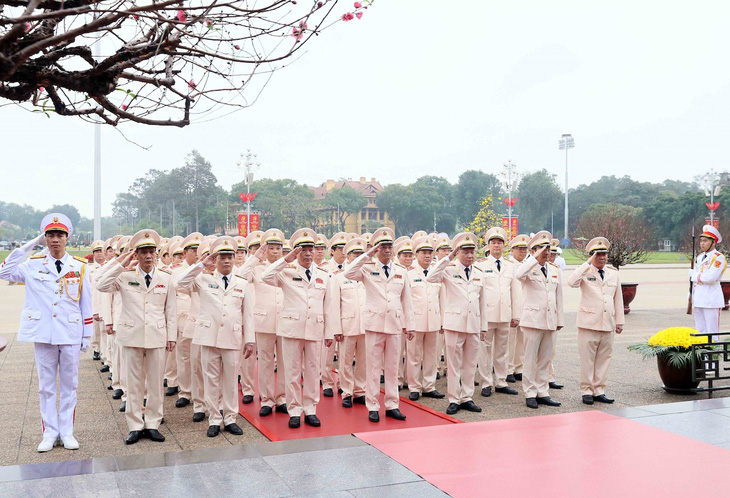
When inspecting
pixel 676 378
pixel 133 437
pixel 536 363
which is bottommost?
pixel 133 437

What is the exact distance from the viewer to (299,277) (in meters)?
6.62

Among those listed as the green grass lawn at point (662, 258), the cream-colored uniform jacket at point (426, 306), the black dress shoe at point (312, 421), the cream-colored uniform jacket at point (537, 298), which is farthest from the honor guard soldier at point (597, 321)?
the green grass lawn at point (662, 258)

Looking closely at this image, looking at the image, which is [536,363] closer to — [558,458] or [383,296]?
[383,296]

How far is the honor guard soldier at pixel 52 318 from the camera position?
18.3ft

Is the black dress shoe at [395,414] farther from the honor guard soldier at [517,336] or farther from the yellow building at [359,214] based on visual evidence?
the yellow building at [359,214]

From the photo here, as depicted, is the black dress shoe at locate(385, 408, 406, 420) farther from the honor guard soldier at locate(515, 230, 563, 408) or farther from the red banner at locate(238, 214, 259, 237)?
the red banner at locate(238, 214, 259, 237)

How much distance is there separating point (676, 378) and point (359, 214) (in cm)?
6198

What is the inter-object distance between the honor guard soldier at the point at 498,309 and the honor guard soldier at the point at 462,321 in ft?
2.97

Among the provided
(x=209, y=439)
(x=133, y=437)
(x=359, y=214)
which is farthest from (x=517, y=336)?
(x=359, y=214)

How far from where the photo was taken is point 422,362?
314 inches

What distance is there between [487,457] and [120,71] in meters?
3.77

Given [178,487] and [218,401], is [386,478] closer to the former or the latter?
[178,487]

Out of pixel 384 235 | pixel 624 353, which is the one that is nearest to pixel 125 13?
pixel 384 235

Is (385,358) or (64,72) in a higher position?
(64,72)
